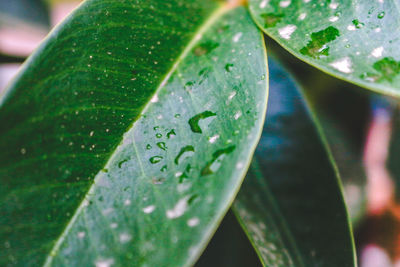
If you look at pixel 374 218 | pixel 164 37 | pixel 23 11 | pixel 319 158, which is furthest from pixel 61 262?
pixel 23 11

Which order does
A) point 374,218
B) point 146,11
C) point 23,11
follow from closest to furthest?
point 146,11 → point 374,218 → point 23,11

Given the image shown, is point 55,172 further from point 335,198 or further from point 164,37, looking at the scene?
point 335,198

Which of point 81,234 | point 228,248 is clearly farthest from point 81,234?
point 228,248

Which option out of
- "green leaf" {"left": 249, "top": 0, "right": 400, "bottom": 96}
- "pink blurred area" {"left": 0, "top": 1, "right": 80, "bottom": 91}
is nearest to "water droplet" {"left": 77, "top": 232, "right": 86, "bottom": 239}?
"green leaf" {"left": 249, "top": 0, "right": 400, "bottom": 96}

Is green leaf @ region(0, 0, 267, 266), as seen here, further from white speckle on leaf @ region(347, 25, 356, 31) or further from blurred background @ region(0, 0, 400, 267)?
blurred background @ region(0, 0, 400, 267)

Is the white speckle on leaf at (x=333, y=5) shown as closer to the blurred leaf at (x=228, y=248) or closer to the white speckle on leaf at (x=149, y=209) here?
the white speckle on leaf at (x=149, y=209)
